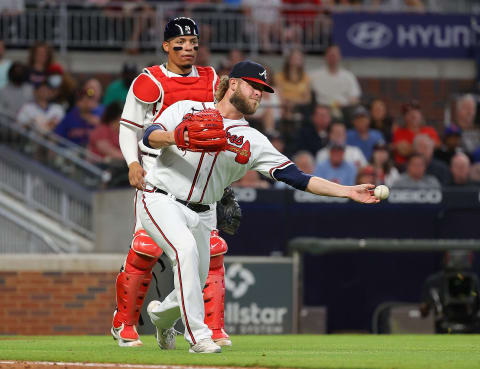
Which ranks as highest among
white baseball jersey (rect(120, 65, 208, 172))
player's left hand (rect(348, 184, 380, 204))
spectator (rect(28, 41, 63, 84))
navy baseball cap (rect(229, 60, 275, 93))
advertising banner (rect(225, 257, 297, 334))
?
spectator (rect(28, 41, 63, 84))

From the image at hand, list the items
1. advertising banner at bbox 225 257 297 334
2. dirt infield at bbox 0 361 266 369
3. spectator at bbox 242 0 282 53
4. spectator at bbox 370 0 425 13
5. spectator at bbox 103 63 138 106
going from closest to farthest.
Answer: dirt infield at bbox 0 361 266 369 < advertising banner at bbox 225 257 297 334 < spectator at bbox 103 63 138 106 < spectator at bbox 242 0 282 53 < spectator at bbox 370 0 425 13

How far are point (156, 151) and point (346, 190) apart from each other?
1.72m

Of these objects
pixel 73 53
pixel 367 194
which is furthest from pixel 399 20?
pixel 367 194

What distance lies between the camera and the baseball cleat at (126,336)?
27.1 feet

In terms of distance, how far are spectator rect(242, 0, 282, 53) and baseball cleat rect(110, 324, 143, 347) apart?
1089 centimetres

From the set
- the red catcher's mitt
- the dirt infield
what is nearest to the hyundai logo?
the red catcher's mitt

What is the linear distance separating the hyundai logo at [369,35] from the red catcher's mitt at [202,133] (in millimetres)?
11920

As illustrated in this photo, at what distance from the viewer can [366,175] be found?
13.6 m

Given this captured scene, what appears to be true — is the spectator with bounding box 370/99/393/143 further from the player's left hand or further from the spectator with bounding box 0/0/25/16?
the player's left hand

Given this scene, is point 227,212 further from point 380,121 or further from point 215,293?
point 380,121

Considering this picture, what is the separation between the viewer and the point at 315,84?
56.6 ft

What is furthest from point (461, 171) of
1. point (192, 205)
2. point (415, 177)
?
point (192, 205)

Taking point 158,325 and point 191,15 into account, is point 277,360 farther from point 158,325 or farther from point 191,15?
point 191,15

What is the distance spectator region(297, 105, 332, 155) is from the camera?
15406 mm
